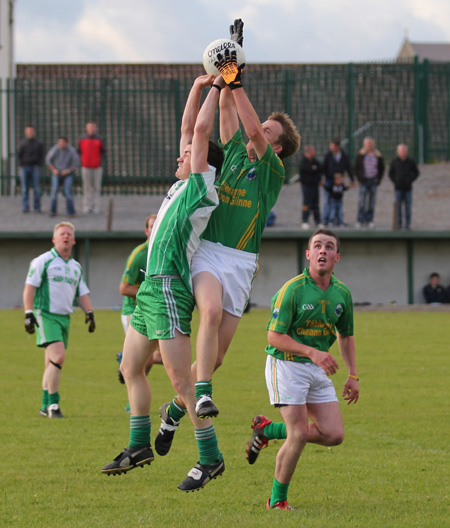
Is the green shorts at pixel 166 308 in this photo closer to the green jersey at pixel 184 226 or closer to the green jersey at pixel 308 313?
the green jersey at pixel 184 226

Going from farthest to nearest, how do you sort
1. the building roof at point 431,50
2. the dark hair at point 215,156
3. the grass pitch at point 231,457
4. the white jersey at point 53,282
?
the building roof at point 431,50 < the white jersey at point 53,282 < the grass pitch at point 231,457 < the dark hair at point 215,156

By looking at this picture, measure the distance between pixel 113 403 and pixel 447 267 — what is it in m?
13.7

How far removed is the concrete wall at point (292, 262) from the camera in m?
23.8

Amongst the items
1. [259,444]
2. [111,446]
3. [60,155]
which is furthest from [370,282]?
[259,444]

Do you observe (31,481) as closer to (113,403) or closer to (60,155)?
(113,403)

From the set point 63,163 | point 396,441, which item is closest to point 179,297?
point 396,441

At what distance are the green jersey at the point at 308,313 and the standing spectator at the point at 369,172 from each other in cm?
1660

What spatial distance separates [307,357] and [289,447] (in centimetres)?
75

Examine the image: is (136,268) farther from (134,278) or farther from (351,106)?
(351,106)

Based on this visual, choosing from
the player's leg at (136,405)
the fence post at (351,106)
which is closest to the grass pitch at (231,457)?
the player's leg at (136,405)

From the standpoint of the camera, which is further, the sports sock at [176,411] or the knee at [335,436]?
the knee at [335,436]

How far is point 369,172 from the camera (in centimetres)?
2398

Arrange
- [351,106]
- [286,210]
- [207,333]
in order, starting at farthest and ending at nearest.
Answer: [351,106] → [286,210] → [207,333]

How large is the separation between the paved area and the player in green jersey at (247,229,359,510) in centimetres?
1633
